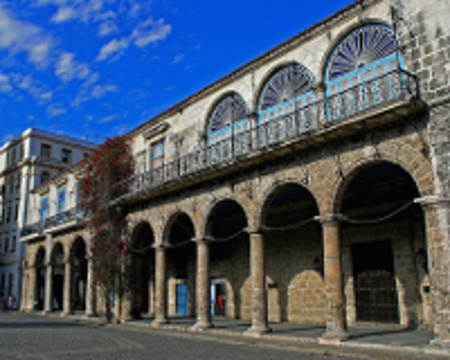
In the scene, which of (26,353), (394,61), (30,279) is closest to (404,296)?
(394,61)

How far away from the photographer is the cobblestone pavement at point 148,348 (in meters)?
9.34

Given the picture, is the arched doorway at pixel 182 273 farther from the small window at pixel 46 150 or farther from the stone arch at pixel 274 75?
the small window at pixel 46 150

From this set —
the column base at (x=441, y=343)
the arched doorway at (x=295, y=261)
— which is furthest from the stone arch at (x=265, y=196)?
the column base at (x=441, y=343)

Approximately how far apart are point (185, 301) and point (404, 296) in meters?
10.7

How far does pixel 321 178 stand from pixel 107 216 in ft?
36.1

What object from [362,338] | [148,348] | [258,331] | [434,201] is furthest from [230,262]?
[434,201]

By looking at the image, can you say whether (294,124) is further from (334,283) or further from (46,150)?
(46,150)

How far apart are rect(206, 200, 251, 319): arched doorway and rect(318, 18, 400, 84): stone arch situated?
6364 millimetres

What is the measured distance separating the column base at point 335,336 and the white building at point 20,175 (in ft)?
95.0

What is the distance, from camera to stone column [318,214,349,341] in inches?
410

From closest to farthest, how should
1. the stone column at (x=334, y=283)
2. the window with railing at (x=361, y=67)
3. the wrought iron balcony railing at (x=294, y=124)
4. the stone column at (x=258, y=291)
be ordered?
the wrought iron balcony railing at (x=294, y=124) < the stone column at (x=334, y=283) < the window with railing at (x=361, y=67) < the stone column at (x=258, y=291)

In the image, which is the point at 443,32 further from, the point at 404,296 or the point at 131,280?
the point at 131,280

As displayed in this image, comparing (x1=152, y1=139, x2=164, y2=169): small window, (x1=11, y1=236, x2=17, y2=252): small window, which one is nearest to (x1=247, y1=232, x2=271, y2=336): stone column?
(x1=152, y1=139, x2=164, y2=169): small window

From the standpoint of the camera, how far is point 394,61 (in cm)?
1089
